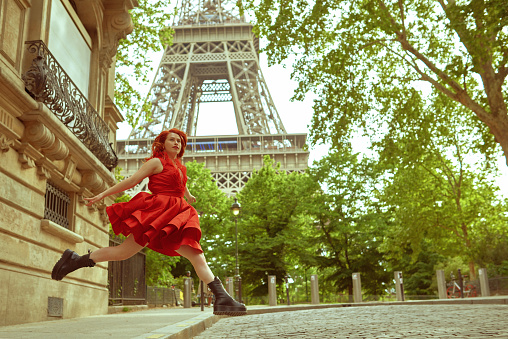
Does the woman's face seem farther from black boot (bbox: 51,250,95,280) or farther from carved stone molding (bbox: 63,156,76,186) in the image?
carved stone molding (bbox: 63,156,76,186)

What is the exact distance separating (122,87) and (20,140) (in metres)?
13.5

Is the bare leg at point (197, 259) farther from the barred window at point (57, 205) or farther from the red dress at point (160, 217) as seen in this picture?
the barred window at point (57, 205)

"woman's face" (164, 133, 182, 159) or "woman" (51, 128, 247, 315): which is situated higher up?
"woman's face" (164, 133, 182, 159)

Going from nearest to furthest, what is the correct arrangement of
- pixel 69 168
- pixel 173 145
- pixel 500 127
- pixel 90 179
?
pixel 173 145, pixel 69 168, pixel 90 179, pixel 500 127

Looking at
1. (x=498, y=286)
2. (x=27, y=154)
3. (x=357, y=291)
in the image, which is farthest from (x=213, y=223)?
(x=27, y=154)

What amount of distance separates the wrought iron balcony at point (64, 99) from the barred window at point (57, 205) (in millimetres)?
1102

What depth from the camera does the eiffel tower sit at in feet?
166

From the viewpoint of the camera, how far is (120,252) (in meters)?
4.63

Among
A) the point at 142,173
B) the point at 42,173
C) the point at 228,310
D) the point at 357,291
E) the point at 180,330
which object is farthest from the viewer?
the point at 357,291

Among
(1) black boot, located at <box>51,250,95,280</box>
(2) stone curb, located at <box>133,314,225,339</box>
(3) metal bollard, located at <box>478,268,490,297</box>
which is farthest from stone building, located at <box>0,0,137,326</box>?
(3) metal bollard, located at <box>478,268,490,297</box>

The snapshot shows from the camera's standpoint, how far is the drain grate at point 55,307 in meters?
8.91

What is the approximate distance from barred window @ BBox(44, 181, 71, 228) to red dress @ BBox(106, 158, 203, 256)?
5422mm

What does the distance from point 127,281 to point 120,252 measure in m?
12.5

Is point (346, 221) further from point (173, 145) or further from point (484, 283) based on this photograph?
point (173, 145)
